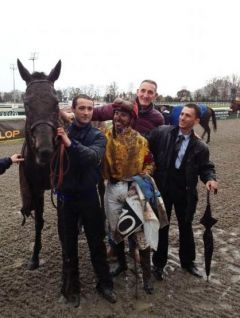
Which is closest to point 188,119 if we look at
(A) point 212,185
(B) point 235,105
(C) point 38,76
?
(A) point 212,185

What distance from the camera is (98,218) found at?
3330mm

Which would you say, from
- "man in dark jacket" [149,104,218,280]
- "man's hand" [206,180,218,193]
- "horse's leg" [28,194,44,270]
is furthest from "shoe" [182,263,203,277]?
"horse's leg" [28,194,44,270]

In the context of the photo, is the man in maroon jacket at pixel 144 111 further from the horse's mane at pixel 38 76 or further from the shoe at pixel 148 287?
the shoe at pixel 148 287

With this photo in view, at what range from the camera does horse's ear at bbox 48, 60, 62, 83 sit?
3.28 metres

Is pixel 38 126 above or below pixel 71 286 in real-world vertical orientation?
above

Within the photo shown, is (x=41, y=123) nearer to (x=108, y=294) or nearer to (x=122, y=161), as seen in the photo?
(x=122, y=161)

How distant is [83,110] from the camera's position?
3135 mm

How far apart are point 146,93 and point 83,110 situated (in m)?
0.98

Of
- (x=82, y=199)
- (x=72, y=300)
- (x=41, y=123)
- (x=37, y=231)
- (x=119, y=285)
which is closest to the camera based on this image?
(x=41, y=123)

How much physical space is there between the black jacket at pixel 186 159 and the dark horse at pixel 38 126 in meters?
1.15

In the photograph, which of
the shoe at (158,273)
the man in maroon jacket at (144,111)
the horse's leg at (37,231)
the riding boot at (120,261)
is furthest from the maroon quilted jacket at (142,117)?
the shoe at (158,273)

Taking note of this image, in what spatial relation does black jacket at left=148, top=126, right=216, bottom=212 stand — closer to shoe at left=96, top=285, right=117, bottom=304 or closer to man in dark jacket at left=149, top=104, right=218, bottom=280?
man in dark jacket at left=149, top=104, right=218, bottom=280

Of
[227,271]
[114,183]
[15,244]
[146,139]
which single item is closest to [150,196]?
[114,183]

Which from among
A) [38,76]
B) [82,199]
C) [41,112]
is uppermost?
[38,76]
